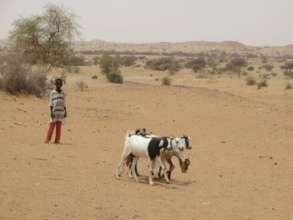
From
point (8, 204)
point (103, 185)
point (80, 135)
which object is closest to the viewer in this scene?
point (8, 204)

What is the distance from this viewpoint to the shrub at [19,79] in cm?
3022

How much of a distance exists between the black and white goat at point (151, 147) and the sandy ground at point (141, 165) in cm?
39

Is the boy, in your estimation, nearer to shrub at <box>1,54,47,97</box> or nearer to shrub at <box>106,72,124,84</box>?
shrub at <box>1,54,47,97</box>

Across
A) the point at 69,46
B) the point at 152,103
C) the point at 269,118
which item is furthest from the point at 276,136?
the point at 69,46

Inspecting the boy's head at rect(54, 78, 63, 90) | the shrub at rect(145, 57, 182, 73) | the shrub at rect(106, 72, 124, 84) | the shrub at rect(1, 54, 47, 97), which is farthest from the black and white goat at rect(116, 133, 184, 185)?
the shrub at rect(145, 57, 182, 73)

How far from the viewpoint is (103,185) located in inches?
467

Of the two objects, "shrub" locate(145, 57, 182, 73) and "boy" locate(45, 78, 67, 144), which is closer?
"boy" locate(45, 78, 67, 144)

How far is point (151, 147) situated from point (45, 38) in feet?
92.4

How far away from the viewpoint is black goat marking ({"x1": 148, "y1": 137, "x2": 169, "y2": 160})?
481 inches

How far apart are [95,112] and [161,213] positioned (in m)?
16.3

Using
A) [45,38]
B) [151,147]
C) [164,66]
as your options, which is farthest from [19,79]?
[164,66]

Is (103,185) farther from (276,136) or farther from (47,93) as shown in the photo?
(47,93)

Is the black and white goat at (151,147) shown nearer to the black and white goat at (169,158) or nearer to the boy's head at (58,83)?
the black and white goat at (169,158)

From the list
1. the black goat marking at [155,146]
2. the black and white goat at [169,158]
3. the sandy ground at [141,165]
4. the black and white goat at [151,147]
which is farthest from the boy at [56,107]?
the black goat marking at [155,146]
